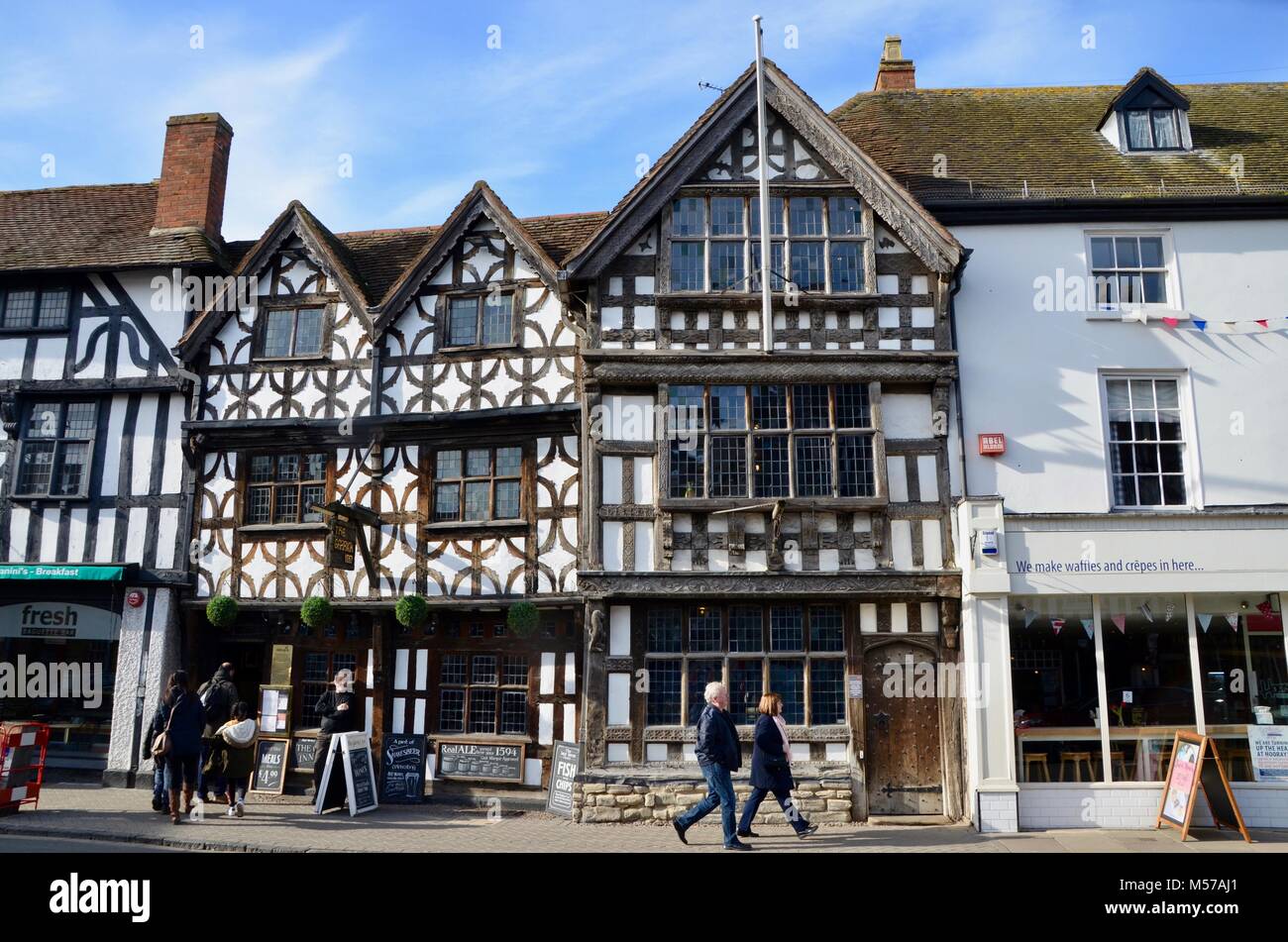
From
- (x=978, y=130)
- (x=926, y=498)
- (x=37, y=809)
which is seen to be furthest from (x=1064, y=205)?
(x=37, y=809)

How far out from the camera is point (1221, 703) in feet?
41.8

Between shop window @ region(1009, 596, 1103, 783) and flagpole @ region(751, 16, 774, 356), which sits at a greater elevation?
flagpole @ region(751, 16, 774, 356)

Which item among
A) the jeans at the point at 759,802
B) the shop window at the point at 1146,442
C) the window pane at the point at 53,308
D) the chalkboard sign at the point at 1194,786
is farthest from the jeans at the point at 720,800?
the window pane at the point at 53,308

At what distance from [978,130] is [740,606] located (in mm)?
9033

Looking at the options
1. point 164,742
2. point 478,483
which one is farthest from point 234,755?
point 478,483

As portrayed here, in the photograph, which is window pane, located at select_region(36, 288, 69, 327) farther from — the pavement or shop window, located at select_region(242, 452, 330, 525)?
the pavement

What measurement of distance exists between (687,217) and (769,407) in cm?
300

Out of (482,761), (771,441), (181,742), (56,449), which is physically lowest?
(482,761)

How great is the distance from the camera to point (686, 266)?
45.7ft

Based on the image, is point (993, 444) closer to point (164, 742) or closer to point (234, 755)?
point (234, 755)

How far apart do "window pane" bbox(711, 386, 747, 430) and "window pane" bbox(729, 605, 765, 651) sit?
8.24 ft

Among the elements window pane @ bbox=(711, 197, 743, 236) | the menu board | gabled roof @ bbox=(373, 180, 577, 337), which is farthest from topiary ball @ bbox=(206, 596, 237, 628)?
window pane @ bbox=(711, 197, 743, 236)

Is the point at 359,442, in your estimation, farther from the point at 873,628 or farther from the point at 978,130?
Result: the point at 978,130

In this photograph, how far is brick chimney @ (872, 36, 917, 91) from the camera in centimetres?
1855
